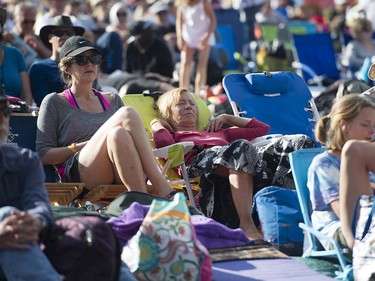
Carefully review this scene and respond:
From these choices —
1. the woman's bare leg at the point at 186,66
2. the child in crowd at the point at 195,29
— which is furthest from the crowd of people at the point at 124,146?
the child in crowd at the point at 195,29

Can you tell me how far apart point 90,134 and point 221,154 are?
0.88 meters

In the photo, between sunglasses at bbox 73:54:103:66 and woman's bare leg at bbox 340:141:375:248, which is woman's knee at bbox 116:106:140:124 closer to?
sunglasses at bbox 73:54:103:66

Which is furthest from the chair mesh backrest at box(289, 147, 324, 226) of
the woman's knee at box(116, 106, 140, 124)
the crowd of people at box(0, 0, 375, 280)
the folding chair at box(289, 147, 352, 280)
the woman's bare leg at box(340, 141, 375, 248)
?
the woman's knee at box(116, 106, 140, 124)

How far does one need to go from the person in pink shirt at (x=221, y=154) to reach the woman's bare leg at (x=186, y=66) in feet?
18.0

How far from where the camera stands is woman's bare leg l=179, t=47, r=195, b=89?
544 inches

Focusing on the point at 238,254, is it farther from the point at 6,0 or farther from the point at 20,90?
the point at 6,0

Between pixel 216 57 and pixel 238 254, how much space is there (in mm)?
10701

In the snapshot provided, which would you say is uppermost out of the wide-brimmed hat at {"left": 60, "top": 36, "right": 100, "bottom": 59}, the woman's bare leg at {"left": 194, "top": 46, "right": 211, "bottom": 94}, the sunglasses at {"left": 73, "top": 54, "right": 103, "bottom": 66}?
the wide-brimmed hat at {"left": 60, "top": 36, "right": 100, "bottom": 59}

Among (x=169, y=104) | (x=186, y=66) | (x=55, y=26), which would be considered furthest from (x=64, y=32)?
(x=186, y=66)

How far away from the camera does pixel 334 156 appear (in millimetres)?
6160

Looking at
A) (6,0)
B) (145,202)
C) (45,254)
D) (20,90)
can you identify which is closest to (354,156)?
(145,202)

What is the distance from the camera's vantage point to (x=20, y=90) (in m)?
8.93

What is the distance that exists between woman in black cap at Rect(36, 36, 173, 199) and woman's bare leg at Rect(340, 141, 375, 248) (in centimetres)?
138

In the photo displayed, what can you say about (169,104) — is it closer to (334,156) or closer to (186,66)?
(334,156)
